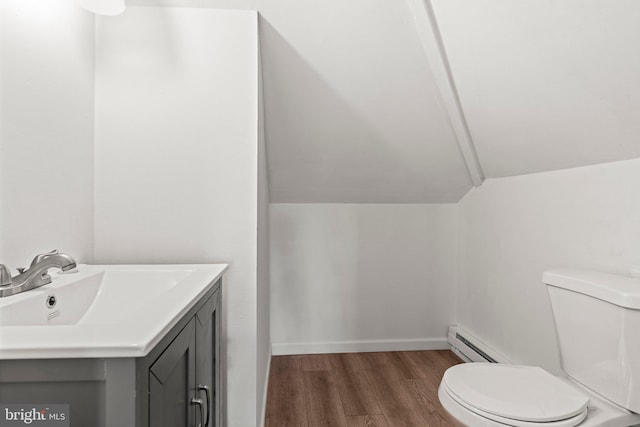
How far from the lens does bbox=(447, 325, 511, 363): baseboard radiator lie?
2.40 m

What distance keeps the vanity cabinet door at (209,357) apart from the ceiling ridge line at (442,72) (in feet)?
4.57

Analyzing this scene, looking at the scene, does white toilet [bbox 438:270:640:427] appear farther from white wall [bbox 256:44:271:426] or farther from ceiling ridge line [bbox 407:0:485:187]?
ceiling ridge line [bbox 407:0:485:187]

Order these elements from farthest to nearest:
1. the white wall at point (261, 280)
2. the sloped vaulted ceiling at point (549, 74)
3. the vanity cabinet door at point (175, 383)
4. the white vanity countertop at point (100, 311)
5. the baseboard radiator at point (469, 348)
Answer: the baseboard radiator at point (469, 348), the white wall at point (261, 280), the sloped vaulted ceiling at point (549, 74), the vanity cabinet door at point (175, 383), the white vanity countertop at point (100, 311)

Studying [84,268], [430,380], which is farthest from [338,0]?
[430,380]

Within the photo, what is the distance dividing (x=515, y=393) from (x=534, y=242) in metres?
1.01

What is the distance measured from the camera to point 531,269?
209 centimetres

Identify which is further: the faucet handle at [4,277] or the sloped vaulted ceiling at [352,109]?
the sloped vaulted ceiling at [352,109]

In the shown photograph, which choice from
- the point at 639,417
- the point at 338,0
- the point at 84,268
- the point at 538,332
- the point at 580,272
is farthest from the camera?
the point at 538,332

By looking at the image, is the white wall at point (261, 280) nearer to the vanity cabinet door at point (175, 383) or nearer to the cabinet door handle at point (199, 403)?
the cabinet door handle at point (199, 403)

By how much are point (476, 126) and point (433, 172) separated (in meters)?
0.52

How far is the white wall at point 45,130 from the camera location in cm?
110

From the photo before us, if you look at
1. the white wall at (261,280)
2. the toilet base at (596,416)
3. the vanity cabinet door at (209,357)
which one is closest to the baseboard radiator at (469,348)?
the toilet base at (596,416)

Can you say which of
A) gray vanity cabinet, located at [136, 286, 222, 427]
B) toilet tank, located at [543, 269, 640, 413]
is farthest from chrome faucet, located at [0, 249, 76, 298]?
toilet tank, located at [543, 269, 640, 413]

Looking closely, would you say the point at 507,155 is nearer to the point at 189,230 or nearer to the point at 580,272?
the point at 580,272
